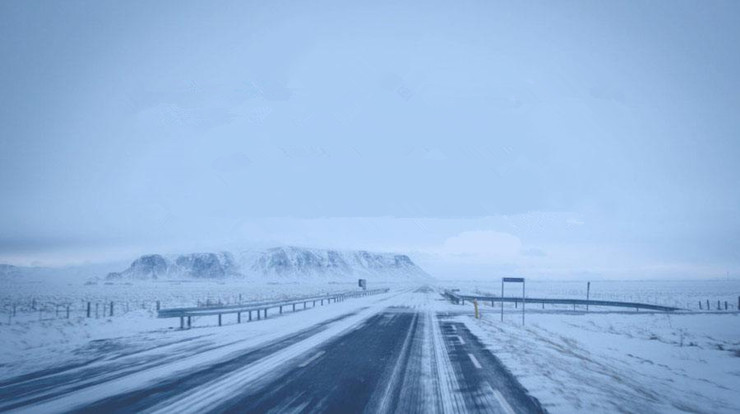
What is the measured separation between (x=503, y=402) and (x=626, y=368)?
250 inches

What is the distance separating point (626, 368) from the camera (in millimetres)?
11484

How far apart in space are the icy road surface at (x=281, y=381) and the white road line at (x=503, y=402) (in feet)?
0.11

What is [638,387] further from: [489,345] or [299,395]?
[299,395]

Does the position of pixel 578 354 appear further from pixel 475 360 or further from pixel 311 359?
pixel 311 359

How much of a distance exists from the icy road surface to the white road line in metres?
0.03

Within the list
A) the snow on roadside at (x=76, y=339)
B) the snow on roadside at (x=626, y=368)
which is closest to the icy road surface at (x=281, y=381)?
the snow on roadside at (x=626, y=368)

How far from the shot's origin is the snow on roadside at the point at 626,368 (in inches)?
304

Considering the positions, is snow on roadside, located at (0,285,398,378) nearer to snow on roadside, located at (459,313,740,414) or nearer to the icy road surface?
the icy road surface

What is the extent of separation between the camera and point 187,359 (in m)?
11.3

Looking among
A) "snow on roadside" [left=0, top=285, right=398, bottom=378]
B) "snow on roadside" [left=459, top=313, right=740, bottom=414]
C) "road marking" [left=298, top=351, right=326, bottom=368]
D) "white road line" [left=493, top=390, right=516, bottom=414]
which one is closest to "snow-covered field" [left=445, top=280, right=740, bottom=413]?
"snow on roadside" [left=459, top=313, right=740, bottom=414]

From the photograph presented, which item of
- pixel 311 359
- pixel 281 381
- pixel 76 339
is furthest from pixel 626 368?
pixel 76 339

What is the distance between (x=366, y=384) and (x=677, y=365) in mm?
10315

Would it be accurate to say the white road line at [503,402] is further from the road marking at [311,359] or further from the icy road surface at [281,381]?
the road marking at [311,359]

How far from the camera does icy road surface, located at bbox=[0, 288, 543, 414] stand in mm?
6988
